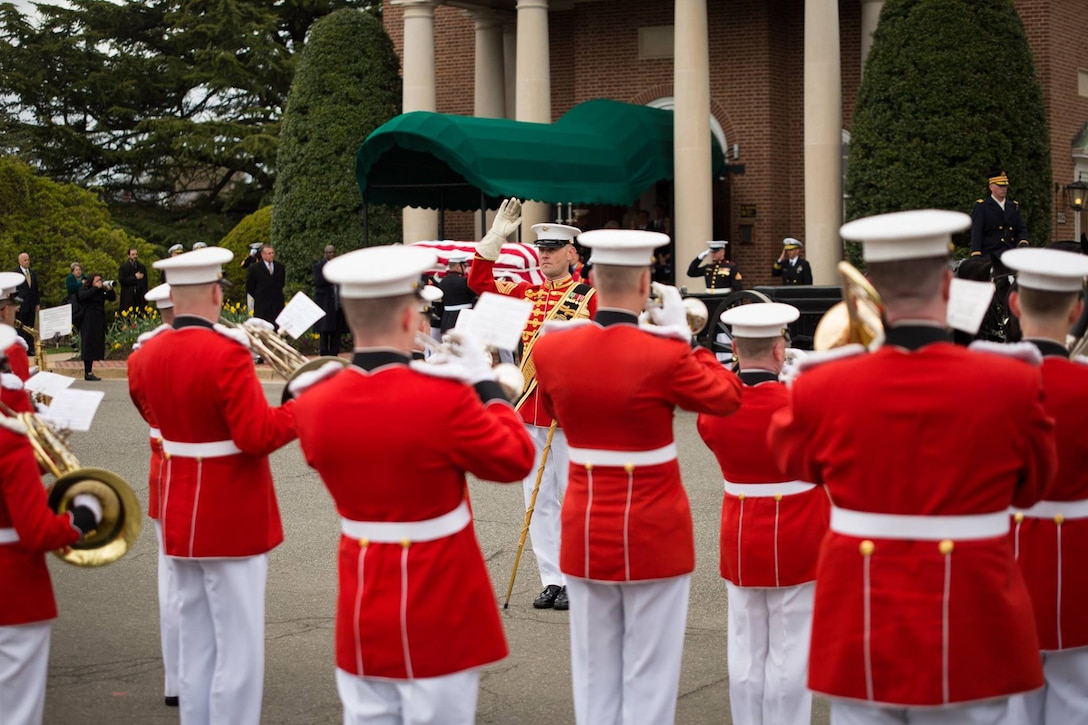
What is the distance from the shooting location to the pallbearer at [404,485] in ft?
12.9

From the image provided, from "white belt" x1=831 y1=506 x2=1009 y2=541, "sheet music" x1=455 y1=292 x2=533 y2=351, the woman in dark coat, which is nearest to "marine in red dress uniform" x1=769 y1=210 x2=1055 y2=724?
"white belt" x1=831 y1=506 x2=1009 y2=541

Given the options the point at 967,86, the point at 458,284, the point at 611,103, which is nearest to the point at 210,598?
the point at 458,284

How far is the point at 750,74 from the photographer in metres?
26.6

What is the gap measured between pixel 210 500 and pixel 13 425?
3.39 feet

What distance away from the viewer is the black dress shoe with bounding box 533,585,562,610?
8.01 meters

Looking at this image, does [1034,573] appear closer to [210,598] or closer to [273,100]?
[210,598]

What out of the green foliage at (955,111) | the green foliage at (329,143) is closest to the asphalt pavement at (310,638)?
the green foliage at (955,111)

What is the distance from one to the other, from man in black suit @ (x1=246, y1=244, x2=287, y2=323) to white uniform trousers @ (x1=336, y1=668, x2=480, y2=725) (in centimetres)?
1980

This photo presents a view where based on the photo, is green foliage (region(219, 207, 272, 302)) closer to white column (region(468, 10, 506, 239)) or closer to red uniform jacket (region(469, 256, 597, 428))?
white column (region(468, 10, 506, 239))

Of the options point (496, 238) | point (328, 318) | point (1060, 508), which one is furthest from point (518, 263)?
point (328, 318)

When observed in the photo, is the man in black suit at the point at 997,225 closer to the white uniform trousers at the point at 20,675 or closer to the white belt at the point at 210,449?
the white belt at the point at 210,449

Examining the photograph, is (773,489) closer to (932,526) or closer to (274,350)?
(932,526)

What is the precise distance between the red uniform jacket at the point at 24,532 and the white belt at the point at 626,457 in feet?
5.81

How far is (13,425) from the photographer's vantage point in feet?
14.7
